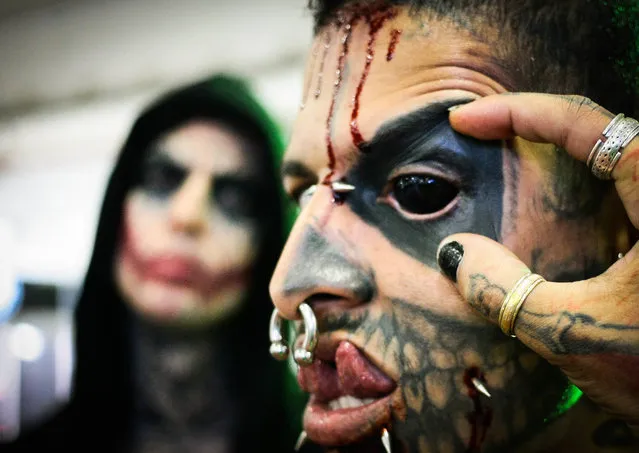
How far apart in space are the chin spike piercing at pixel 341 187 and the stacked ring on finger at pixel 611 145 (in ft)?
1.21

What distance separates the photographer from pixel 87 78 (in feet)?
6.42

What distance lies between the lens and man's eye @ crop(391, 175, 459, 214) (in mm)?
999

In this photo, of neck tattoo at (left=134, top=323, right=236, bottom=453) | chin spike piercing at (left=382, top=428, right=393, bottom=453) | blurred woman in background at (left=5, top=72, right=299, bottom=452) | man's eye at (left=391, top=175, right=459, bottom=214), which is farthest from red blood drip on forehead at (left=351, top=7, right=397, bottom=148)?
neck tattoo at (left=134, top=323, right=236, bottom=453)

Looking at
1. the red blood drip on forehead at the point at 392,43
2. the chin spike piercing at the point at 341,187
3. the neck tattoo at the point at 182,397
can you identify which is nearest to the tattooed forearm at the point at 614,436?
the chin spike piercing at the point at 341,187

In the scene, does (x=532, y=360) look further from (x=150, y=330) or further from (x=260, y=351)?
(x=150, y=330)

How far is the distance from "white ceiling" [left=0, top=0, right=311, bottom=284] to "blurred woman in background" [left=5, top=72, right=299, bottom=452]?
12 cm

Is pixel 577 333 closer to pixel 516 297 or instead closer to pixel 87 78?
pixel 516 297

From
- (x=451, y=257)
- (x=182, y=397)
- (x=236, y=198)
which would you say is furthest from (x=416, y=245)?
(x=182, y=397)

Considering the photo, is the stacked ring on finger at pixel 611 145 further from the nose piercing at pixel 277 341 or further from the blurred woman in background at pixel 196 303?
the blurred woman in background at pixel 196 303

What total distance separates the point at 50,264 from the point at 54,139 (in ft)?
1.25

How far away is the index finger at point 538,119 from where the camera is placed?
87cm

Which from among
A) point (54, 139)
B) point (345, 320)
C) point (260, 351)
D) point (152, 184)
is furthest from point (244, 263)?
point (54, 139)

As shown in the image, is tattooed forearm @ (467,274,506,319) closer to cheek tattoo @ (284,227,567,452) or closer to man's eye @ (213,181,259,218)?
cheek tattoo @ (284,227,567,452)

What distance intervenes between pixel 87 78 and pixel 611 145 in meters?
1.58
